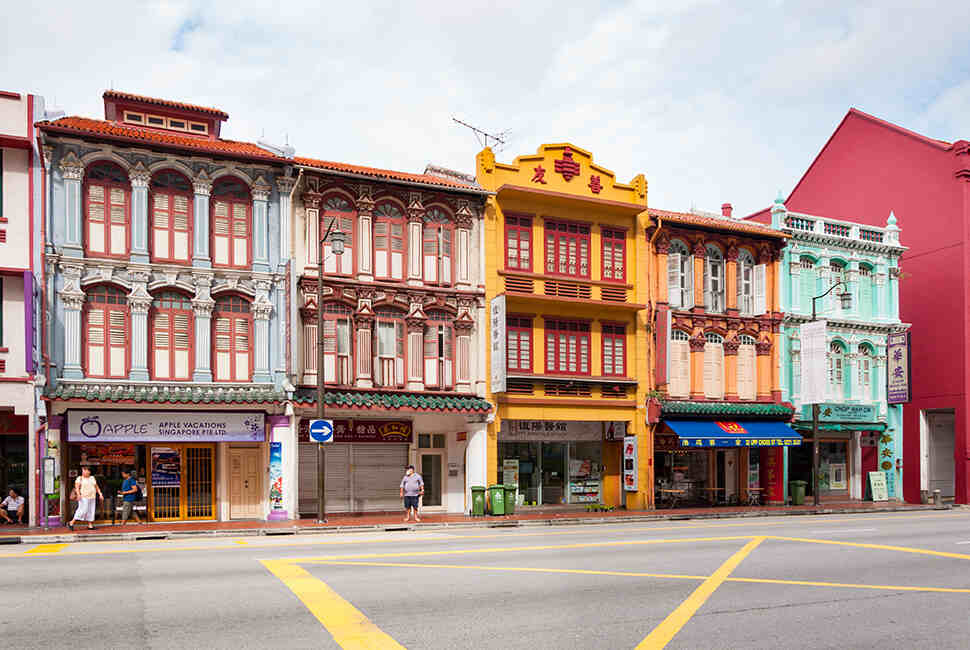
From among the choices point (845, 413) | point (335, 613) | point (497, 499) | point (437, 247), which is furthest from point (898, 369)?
point (335, 613)

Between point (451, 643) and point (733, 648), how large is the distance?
9.06ft

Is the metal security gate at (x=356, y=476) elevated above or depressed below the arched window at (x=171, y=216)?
below

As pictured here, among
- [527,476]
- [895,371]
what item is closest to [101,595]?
[527,476]

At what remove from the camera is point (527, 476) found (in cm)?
3125

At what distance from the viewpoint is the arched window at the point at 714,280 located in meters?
34.3

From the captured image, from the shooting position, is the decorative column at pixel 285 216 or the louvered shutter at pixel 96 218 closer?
the louvered shutter at pixel 96 218

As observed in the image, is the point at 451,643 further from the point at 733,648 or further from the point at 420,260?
the point at 420,260

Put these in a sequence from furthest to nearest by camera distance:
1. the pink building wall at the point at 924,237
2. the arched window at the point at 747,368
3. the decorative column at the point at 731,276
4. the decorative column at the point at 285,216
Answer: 1. the pink building wall at the point at 924,237
2. the arched window at the point at 747,368
3. the decorative column at the point at 731,276
4. the decorative column at the point at 285,216

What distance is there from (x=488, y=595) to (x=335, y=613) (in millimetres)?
2101

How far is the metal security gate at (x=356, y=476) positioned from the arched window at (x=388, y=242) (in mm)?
5574

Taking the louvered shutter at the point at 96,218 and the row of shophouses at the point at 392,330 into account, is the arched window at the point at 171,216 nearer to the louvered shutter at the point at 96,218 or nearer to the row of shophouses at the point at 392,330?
the row of shophouses at the point at 392,330

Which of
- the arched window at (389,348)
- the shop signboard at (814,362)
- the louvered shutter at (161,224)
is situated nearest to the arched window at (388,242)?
the arched window at (389,348)

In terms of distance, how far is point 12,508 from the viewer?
23.9 metres

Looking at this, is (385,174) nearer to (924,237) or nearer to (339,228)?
(339,228)
